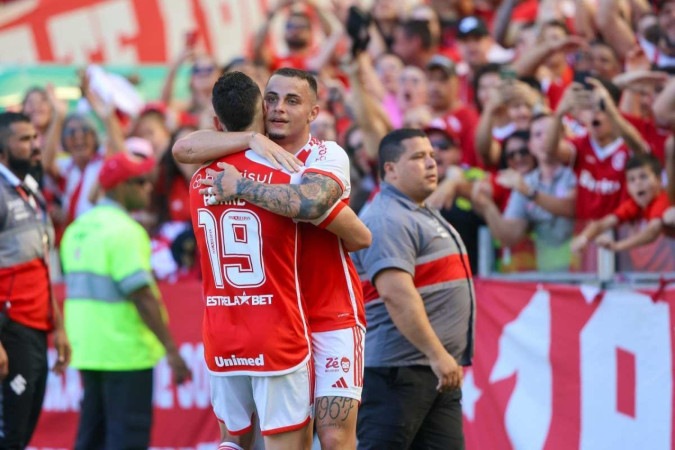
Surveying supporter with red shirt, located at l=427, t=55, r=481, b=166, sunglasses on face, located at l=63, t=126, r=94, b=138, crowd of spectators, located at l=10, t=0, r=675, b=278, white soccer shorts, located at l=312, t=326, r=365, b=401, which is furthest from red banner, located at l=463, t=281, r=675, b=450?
sunglasses on face, located at l=63, t=126, r=94, b=138

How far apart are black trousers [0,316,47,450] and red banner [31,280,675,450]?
2.89 m

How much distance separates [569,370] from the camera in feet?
26.8

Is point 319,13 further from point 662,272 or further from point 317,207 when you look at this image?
point 317,207

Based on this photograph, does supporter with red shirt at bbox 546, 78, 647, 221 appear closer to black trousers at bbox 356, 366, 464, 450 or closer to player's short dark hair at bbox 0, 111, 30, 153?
black trousers at bbox 356, 366, 464, 450

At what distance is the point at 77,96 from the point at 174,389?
503cm

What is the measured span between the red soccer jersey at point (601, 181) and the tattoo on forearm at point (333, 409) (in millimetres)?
3507

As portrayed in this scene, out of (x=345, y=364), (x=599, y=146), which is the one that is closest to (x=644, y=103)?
(x=599, y=146)

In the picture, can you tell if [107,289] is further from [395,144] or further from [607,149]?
[607,149]

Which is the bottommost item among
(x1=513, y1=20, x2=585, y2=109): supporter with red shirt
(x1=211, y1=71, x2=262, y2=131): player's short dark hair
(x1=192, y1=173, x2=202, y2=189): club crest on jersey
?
(x1=192, y1=173, x2=202, y2=189): club crest on jersey

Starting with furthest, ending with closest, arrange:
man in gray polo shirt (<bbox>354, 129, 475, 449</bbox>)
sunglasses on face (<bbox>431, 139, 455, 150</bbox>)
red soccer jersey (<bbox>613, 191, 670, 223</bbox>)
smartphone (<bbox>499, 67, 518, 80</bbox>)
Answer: smartphone (<bbox>499, 67, 518, 80</bbox>), sunglasses on face (<bbox>431, 139, 455, 150</bbox>), red soccer jersey (<bbox>613, 191, 670, 223</bbox>), man in gray polo shirt (<bbox>354, 129, 475, 449</bbox>)

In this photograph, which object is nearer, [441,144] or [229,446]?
[229,446]

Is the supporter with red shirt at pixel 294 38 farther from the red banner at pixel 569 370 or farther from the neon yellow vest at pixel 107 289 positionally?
the red banner at pixel 569 370

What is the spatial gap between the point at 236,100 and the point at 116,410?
384 cm

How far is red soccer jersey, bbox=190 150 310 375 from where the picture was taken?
5746 millimetres
